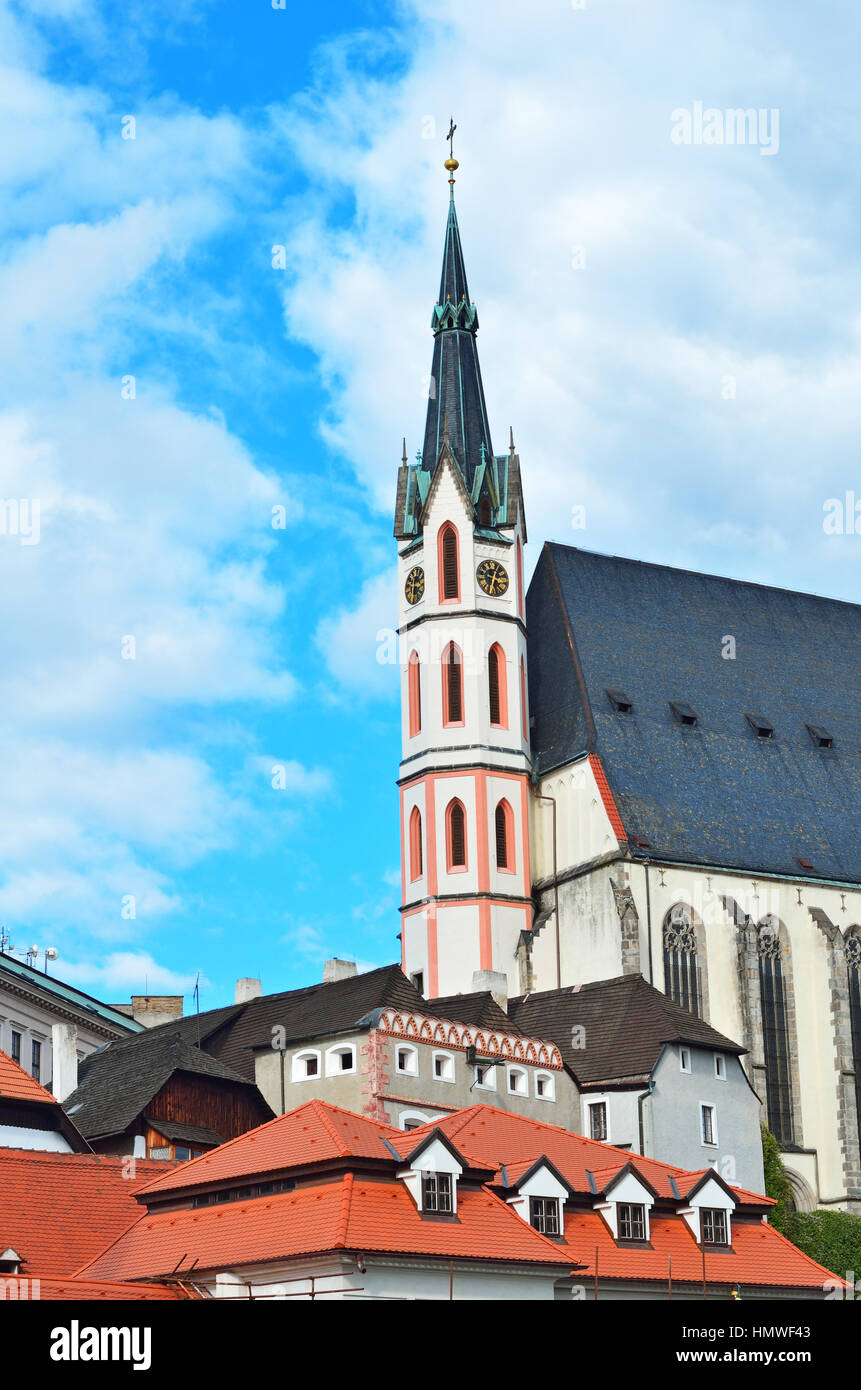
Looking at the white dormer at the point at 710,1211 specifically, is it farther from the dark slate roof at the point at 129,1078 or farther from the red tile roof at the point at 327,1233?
the dark slate roof at the point at 129,1078

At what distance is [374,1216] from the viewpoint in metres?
33.3

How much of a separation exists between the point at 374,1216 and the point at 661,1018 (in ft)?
86.0

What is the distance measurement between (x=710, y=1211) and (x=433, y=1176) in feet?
31.0

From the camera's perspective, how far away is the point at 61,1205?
3981 centimetres

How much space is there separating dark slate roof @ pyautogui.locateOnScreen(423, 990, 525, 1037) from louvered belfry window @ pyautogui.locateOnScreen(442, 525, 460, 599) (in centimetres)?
1571

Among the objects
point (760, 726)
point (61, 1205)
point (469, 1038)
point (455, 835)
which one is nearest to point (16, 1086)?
point (61, 1205)

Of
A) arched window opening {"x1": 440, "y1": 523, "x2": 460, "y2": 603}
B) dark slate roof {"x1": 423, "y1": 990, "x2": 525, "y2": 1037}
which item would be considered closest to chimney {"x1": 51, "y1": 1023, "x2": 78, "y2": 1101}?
dark slate roof {"x1": 423, "y1": 990, "x2": 525, "y2": 1037}

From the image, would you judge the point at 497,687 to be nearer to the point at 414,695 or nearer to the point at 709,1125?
the point at 414,695

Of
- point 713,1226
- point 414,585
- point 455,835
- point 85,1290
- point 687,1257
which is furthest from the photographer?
point 414,585

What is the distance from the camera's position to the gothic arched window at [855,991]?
228 feet

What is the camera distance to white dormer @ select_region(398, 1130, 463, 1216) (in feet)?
113

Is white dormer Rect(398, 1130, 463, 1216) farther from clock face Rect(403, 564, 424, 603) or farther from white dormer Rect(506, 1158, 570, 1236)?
clock face Rect(403, 564, 424, 603)
